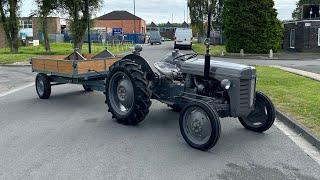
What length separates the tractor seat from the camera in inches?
317

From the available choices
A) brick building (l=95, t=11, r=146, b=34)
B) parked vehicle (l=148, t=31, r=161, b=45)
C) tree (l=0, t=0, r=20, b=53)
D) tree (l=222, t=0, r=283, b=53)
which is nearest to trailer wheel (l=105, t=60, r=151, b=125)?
tree (l=222, t=0, r=283, b=53)

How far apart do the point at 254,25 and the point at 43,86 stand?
81.0ft

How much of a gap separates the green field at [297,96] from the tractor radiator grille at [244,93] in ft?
4.39

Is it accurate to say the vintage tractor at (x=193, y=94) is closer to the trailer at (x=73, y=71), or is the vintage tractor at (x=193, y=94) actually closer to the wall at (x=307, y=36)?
the trailer at (x=73, y=71)

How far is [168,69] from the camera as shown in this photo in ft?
27.1

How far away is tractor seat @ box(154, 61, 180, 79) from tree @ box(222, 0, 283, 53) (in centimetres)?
2573

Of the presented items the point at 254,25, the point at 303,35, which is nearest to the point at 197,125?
the point at 254,25

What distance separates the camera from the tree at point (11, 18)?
34.4 meters

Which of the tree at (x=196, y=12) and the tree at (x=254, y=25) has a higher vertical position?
the tree at (x=196, y=12)

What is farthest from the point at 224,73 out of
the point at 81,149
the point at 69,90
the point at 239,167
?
the point at 69,90

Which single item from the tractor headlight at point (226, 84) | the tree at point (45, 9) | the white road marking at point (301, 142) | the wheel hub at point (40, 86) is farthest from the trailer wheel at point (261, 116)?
the tree at point (45, 9)

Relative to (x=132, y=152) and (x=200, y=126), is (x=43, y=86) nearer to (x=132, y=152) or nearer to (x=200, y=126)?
(x=132, y=152)

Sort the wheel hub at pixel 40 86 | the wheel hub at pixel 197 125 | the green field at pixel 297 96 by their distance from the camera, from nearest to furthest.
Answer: the wheel hub at pixel 197 125 < the green field at pixel 297 96 < the wheel hub at pixel 40 86

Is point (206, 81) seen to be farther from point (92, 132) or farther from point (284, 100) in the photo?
point (284, 100)
